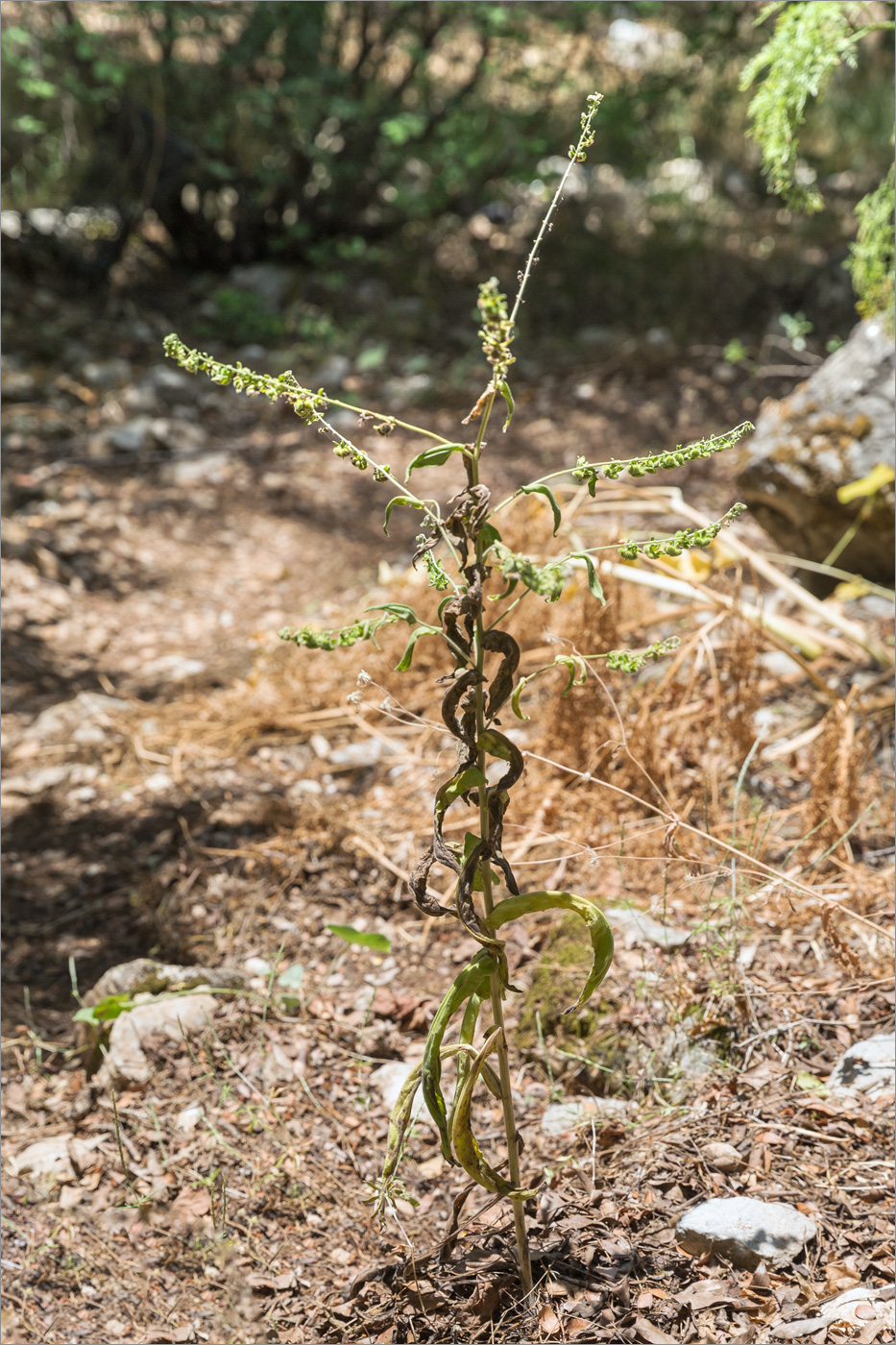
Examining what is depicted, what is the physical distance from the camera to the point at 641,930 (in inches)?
84.5

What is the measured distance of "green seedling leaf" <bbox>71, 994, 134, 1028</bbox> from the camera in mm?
2129

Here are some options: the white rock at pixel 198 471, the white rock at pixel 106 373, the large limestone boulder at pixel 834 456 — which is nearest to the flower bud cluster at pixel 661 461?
the large limestone boulder at pixel 834 456

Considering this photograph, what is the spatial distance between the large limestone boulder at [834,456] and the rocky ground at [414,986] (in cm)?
24

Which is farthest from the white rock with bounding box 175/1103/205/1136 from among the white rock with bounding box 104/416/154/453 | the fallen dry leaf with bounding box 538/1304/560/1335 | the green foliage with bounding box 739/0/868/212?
the white rock with bounding box 104/416/154/453

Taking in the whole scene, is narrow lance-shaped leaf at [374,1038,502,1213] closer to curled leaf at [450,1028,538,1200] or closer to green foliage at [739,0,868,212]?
curled leaf at [450,1028,538,1200]

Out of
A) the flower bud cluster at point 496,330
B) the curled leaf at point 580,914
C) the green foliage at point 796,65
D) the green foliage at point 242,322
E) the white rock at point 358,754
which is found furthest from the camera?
the green foliage at point 242,322

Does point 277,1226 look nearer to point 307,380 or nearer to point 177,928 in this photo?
point 177,928

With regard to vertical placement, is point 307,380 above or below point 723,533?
above

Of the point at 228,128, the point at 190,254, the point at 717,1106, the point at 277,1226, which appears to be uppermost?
the point at 228,128

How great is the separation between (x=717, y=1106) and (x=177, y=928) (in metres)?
1.37

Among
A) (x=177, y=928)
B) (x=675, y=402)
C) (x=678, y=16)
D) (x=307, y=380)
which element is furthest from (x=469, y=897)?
(x=678, y=16)

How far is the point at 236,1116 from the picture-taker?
80.4 inches

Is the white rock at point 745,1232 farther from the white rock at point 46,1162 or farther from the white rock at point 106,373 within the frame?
the white rock at point 106,373

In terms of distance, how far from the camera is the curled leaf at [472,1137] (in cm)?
133
